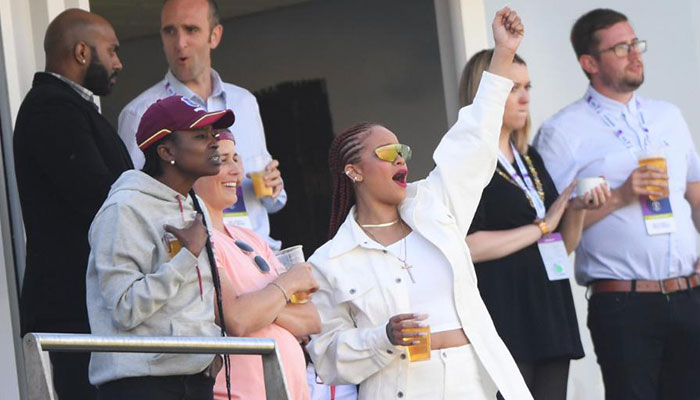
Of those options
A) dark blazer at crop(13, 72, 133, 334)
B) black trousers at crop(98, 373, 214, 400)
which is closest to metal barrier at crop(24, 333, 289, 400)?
black trousers at crop(98, 373, 214, 400)

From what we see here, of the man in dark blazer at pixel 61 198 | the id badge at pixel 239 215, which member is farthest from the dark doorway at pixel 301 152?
the man in dark blazer at pixel 61 198

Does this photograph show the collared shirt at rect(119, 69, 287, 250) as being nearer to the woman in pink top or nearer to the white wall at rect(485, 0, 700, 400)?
the woman in pink top

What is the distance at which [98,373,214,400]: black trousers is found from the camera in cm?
390

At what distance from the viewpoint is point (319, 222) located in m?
8.59

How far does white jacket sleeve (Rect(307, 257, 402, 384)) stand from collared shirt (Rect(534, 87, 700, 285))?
211 cm

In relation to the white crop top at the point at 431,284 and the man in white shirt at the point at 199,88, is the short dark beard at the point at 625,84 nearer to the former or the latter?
the man in white shirt at the point at 199,88

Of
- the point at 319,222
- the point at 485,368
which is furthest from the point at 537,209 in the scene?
the point at 319,222

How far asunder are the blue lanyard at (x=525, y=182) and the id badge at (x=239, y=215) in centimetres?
115

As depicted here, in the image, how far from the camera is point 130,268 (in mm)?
3920

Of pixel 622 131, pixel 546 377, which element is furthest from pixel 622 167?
pixel 546 377

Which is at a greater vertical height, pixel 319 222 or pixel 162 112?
pixel 162 112

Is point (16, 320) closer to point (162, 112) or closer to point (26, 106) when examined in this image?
point (26, 106)

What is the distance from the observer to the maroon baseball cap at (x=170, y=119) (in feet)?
13.7

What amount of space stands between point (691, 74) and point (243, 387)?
4539mm
